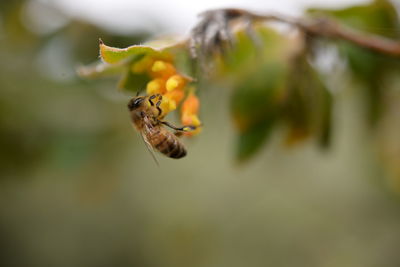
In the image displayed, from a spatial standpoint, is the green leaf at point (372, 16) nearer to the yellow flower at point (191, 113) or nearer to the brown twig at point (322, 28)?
the brown twig at point (322, 28)

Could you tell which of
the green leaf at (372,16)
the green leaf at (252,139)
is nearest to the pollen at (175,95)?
the green leaf at (252,139)

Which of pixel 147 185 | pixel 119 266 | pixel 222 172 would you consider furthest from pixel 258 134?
pixel 119 266

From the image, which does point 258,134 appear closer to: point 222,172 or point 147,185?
point 222,172

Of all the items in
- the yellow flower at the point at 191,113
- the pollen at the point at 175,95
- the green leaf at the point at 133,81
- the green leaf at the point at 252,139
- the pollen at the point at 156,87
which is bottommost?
the green leaf at the point at 252,139

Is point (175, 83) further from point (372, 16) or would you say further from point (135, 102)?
point (372, 16)

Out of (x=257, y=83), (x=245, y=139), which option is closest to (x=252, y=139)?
(x=245, y=139)

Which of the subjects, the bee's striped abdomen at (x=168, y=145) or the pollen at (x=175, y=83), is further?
the bee's striped abdomen at (x=168, y=145)

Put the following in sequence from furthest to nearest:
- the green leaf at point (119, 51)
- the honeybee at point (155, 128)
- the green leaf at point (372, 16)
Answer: the green leaf at point (372, 16) < the honeybee at point (155, 128) < the green leaf at point (119, 51)

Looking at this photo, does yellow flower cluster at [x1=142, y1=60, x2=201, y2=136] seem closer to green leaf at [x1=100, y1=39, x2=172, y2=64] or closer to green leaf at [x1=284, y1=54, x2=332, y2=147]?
green leaf at [x1=100, y1=39, x2=172, y2=64]
